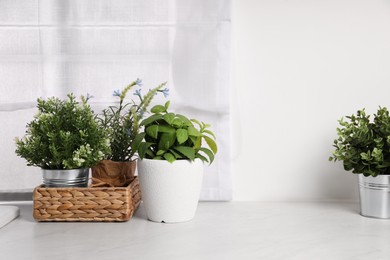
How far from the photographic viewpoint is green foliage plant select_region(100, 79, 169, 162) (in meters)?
1.41

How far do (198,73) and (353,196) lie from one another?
0.63 meters

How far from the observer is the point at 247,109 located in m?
1.59

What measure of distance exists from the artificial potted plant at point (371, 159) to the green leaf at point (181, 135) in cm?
43

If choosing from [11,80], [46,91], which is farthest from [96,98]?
[11,80]

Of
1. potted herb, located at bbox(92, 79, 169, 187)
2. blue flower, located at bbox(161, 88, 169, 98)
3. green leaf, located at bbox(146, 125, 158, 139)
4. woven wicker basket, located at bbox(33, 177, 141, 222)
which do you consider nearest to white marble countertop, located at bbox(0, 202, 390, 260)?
woven wicker basket, located at bbox(33, 177, 141, 222)

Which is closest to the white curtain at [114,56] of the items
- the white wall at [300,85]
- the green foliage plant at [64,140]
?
the white wall at [300,85]

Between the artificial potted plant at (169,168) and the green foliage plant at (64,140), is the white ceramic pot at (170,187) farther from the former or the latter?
the green foliage plant at (64,140)

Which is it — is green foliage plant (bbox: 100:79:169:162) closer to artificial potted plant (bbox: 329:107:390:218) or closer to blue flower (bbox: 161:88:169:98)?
blue flower (bbox: 161:88:169:98)

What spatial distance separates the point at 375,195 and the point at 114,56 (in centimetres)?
87

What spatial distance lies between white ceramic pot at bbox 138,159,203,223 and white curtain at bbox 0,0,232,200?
263 millimetres

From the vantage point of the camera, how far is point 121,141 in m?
1.41

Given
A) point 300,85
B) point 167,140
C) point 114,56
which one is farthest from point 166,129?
point 300,85

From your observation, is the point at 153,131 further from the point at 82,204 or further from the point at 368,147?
the point at 368,147

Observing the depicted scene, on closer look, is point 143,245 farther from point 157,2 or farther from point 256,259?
point 157,2
